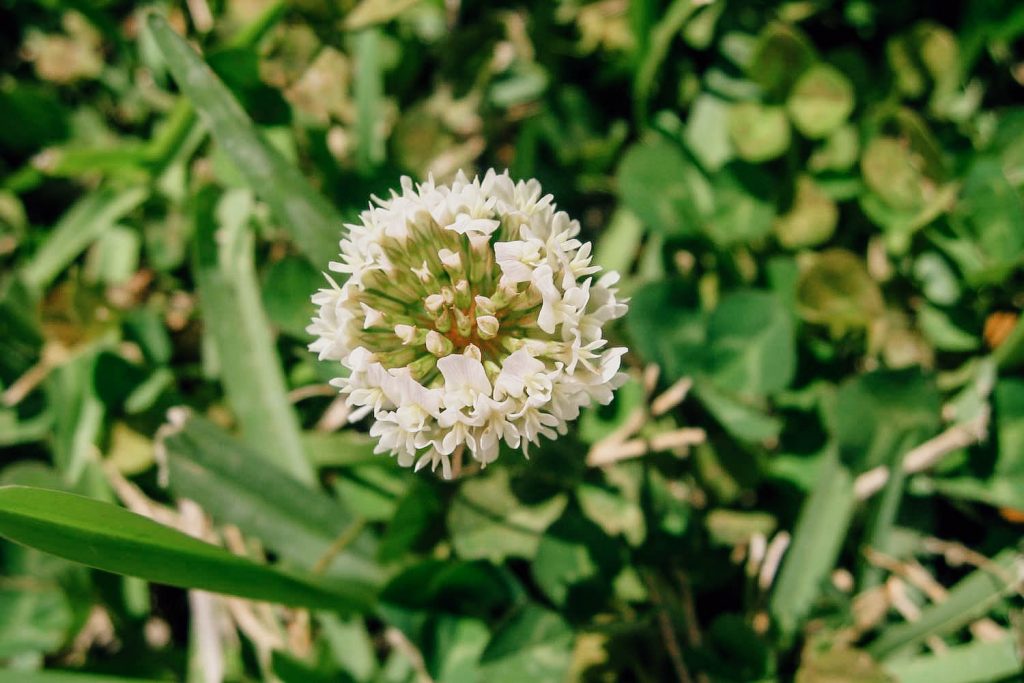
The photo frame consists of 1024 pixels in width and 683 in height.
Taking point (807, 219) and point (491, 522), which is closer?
point (491, 522)

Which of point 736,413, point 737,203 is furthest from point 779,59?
point 736,413

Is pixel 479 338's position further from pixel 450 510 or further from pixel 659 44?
pixel 659 44

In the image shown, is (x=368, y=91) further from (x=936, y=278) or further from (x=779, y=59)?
(x=936, y=278)

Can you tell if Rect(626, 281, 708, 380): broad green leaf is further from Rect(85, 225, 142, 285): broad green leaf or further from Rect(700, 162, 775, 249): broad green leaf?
Rect(85, 225, 142, 285): broad green leaf

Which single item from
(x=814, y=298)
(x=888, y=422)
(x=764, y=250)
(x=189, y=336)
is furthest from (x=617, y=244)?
(x=189, y=336)

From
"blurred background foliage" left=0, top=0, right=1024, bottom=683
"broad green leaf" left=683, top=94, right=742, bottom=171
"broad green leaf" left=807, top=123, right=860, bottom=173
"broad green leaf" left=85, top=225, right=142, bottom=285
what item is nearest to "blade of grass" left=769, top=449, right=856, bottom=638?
"blurred background foliage" left=0, top=0, right=1024, bottom=683
